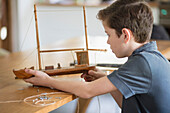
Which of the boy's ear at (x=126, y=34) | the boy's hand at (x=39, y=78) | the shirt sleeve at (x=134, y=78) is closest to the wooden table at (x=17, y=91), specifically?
the boy's hand at (x=39, y=78)

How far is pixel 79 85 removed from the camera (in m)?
1.24

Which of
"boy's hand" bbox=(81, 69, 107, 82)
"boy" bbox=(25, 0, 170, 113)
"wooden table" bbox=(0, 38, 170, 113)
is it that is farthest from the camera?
"boy's hand" bbox=(81, 69, 107, 82)

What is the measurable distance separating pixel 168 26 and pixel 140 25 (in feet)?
13.7

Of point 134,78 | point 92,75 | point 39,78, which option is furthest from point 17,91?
point 134,78

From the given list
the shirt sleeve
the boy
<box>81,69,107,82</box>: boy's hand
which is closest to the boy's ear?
the boy

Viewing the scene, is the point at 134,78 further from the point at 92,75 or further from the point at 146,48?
the point at 92,75

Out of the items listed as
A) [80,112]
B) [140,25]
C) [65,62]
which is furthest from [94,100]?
[140,25]

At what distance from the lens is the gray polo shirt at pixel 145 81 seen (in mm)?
1142

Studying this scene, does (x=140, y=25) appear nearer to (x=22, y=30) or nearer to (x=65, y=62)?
(x=65, y=62)

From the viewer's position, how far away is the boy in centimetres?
115

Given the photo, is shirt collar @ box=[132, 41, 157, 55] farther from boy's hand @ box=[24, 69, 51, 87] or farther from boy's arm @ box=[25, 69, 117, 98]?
boy's hand @ box=[24, 69, 51, 87]

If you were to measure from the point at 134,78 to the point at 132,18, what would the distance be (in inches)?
10.3

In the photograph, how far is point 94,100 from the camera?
6.35ft

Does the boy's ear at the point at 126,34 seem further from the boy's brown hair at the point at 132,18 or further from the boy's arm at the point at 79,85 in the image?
the boy's arm at the point at 79,85
